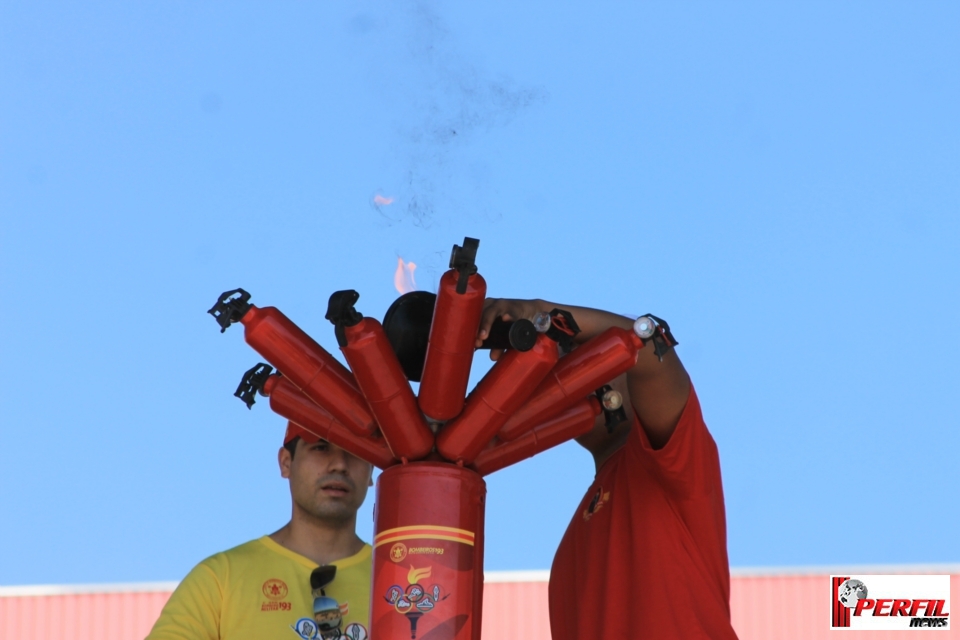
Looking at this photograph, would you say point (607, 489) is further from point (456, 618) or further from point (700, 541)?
point (456, 618)

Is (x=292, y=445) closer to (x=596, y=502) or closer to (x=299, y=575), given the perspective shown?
(x=299, y=575)

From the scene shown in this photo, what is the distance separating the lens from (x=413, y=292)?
3652mm

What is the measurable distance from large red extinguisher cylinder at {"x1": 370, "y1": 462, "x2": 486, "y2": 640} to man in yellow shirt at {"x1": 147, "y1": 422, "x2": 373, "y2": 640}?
0.94 metres

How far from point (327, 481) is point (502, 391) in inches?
51.1

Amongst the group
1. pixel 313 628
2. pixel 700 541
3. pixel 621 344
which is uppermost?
pixel 621 344

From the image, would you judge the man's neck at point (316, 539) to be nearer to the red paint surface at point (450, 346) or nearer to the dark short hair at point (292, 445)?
the dark short hair at point (292, 445)

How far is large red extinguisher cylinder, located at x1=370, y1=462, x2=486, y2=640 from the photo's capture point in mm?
3248

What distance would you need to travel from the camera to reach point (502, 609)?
11555 millimetres

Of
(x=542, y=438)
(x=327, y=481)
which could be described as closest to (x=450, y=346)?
(x=542, y=438)

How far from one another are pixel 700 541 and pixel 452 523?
2.59ft

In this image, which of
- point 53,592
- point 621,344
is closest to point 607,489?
point 621,344

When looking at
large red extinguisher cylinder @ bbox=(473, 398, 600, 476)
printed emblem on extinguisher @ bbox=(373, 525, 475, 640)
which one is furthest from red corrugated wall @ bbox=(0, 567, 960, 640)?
printed emblem on extinguisher @ bbox=(373, 525, 475, 640)

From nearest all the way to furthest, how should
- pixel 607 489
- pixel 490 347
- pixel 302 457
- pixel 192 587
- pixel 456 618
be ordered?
pixel 456 618 → pixel 490 347 → pixel 607 489 → pixel 192 587 → pixel 302 457

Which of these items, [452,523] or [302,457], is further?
[302,457]
